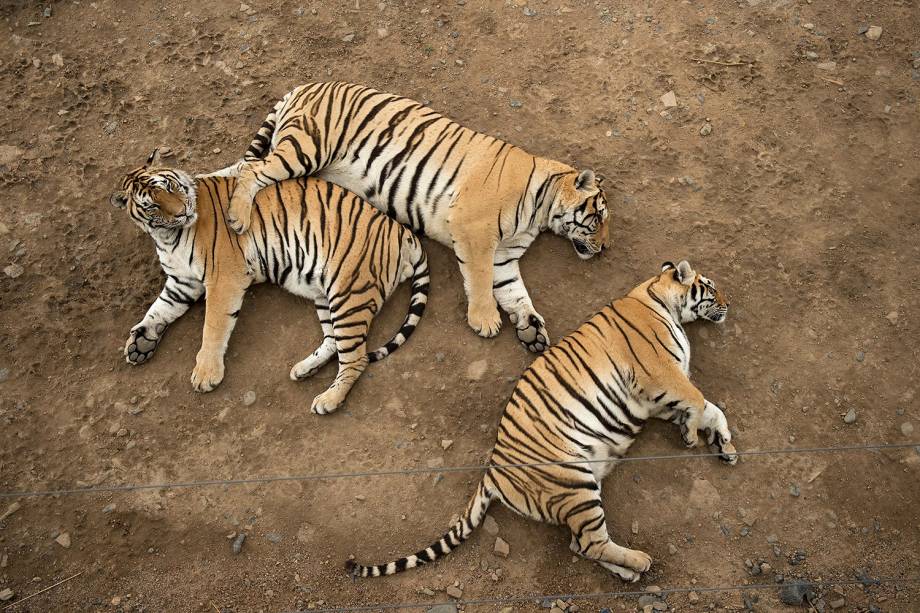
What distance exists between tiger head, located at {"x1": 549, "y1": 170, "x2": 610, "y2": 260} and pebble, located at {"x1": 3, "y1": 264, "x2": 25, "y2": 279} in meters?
3.02

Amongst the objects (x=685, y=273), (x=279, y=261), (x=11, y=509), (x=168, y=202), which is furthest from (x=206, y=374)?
(x=685, y=273)

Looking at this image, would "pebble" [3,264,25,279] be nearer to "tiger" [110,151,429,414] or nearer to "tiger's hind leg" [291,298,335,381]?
"tiger" [110,151,429,414]

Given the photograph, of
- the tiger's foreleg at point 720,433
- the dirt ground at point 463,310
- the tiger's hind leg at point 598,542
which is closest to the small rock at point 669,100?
the dirt ground at point 463,310

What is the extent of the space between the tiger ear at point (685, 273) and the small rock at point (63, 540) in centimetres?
319

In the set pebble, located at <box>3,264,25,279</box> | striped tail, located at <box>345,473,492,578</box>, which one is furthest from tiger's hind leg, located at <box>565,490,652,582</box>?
pebble, located at <box>3,264,25,279</box>

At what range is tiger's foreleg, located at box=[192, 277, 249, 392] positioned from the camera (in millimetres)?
3836

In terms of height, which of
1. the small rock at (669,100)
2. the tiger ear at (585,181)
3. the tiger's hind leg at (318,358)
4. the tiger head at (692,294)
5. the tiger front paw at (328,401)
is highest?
the small rock at (669,100)

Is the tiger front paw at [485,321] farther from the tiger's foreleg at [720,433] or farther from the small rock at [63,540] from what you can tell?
the small rock at [63,540]

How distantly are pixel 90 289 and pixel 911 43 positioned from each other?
5200 millimetres

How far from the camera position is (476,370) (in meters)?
3.87

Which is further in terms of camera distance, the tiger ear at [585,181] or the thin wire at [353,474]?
the tiger ear at [585,181]

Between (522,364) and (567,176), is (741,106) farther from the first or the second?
(522,364)

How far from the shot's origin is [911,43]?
4.75 metres

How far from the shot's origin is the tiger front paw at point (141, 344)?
3922 mm
